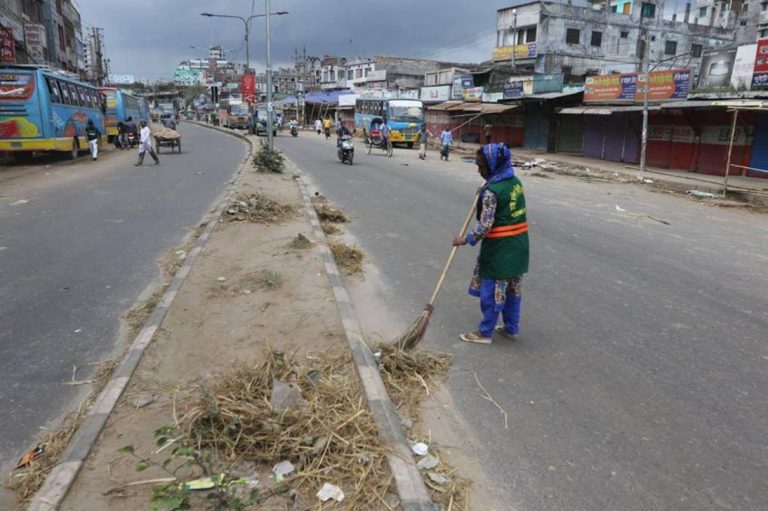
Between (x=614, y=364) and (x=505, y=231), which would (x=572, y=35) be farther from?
(x=614, y=364)

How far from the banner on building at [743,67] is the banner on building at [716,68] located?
1.10ft

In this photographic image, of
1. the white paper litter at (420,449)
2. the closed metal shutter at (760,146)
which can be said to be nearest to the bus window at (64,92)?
the white paper litter at (420,449)

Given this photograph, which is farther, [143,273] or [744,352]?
[143,273]

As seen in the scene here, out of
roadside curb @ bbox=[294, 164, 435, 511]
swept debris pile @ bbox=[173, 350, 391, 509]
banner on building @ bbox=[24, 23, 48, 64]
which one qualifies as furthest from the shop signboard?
swept debris pile @ bbox=[173, 350, 391, 509]

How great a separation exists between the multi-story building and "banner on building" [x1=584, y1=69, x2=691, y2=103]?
14.6 meters

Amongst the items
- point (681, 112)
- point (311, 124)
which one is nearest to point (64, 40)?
point (311, 124)

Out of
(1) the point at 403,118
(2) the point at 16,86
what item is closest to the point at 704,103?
(1) the point at 403,118

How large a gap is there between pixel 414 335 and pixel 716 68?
22.1 metres

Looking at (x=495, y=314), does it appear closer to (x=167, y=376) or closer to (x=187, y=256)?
(x=167, y=376)

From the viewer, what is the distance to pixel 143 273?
6.74 meters

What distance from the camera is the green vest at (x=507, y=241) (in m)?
4.36

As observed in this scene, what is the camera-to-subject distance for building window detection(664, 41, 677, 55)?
1890 inches

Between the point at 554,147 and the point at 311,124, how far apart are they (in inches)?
1590

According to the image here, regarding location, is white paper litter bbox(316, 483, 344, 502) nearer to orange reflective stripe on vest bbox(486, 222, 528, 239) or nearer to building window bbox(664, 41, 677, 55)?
orange reflective stripe on vest bbox(486, 222, 528, 239)
